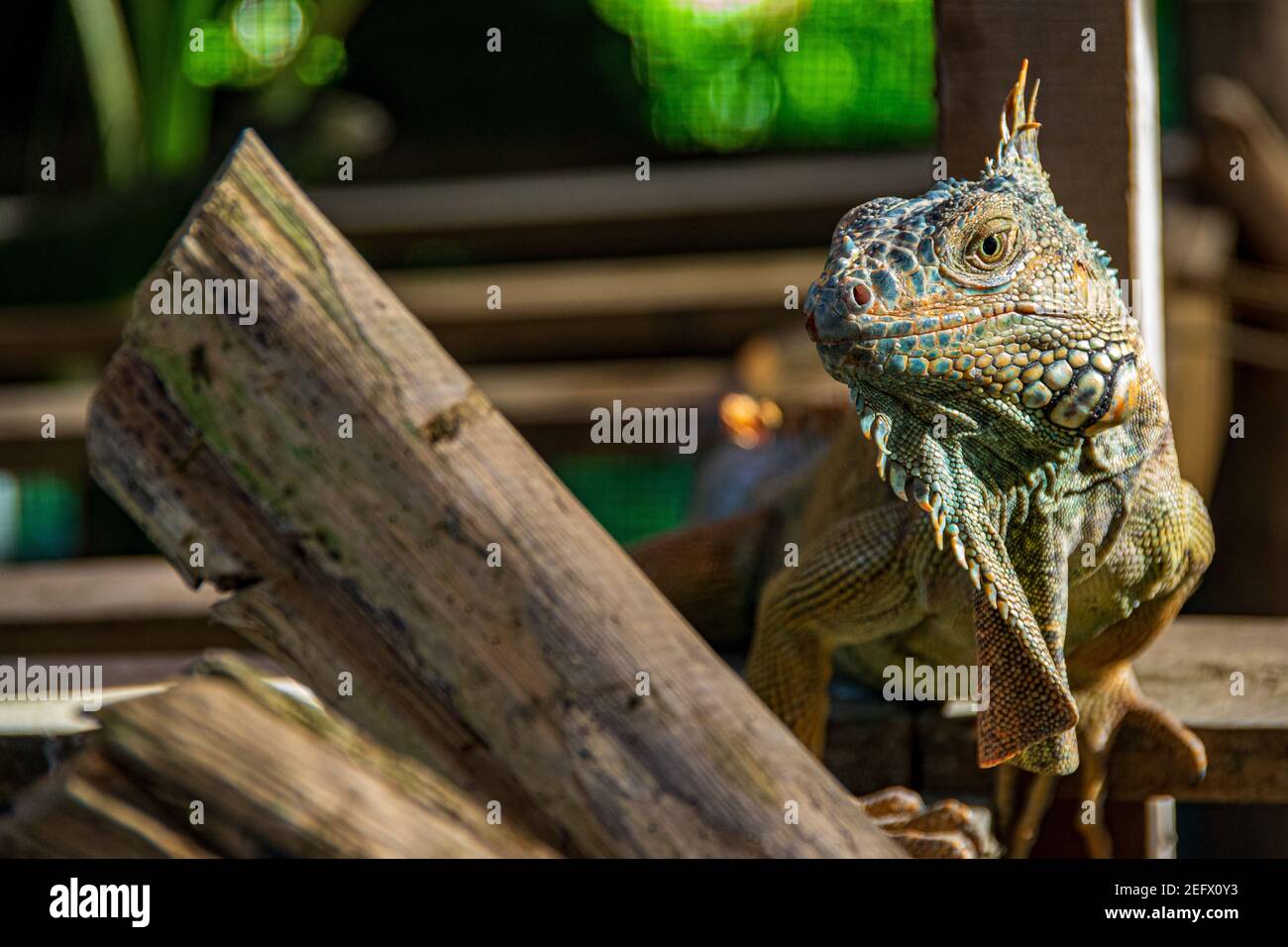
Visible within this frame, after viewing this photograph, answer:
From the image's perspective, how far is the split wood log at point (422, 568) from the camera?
59.0 inches

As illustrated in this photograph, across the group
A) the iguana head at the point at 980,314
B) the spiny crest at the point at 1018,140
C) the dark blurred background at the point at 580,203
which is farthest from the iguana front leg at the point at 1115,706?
the dark blurred background at the point at 580,203

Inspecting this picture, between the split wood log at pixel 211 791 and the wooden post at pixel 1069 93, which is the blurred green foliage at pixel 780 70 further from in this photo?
the split wood log at pixel 211 791

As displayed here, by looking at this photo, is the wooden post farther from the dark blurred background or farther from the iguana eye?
the dark blurred background

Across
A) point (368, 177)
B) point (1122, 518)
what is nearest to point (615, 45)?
point (368, 177)

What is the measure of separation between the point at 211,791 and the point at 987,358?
104cm

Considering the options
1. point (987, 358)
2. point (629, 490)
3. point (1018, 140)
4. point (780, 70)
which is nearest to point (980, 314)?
point (987, 358)

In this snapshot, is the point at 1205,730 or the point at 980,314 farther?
the point at 1205,730

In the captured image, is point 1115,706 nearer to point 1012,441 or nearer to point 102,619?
point 1012,441

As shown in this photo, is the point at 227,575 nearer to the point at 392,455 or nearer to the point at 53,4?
the point at 392,455

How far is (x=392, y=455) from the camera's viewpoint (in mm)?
1588

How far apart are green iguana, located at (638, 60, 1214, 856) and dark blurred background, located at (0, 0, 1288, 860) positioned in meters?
1.99

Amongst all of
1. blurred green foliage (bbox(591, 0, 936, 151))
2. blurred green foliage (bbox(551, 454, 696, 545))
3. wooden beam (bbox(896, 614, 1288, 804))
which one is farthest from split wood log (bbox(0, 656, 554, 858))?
blurred green foliage (bbox(591, 0, 936, 151))

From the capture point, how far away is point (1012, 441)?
6.02 ft
